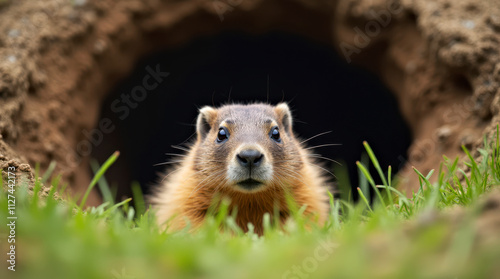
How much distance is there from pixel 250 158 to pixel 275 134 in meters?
0.95

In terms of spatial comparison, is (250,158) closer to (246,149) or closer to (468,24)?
(246,149)

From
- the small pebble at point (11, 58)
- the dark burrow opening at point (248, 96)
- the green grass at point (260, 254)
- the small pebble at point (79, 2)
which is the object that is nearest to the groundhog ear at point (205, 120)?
the small pebble at point (11, 58)

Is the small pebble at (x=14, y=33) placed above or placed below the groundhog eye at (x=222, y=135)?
above

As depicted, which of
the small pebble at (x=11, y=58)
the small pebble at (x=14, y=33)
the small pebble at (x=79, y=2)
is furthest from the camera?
the small pebble at (x=79, y=2)

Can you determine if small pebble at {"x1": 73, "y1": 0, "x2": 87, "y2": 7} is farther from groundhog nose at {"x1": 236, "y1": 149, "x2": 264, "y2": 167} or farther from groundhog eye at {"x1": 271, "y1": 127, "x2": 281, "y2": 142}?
groundhog nose at {"x1": 236, "y1": 149, "x2": 264, "y2": 167}

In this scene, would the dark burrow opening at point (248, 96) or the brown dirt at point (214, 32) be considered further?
the dark burrow opening at point (248, 96)

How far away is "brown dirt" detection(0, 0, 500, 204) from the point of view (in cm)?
568

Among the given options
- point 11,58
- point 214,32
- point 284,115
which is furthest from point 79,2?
point 284,115

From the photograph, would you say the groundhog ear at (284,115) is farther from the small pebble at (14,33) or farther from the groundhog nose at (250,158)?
the small pebble at (14,33)

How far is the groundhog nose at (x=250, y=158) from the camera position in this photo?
4.63 meters

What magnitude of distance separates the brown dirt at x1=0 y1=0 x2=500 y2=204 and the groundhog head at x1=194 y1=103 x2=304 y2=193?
1978 mm

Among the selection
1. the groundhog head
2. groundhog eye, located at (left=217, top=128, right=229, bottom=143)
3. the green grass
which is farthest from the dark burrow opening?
the green grass

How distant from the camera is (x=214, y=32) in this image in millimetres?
9125

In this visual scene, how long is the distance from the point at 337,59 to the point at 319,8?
2604 mm
